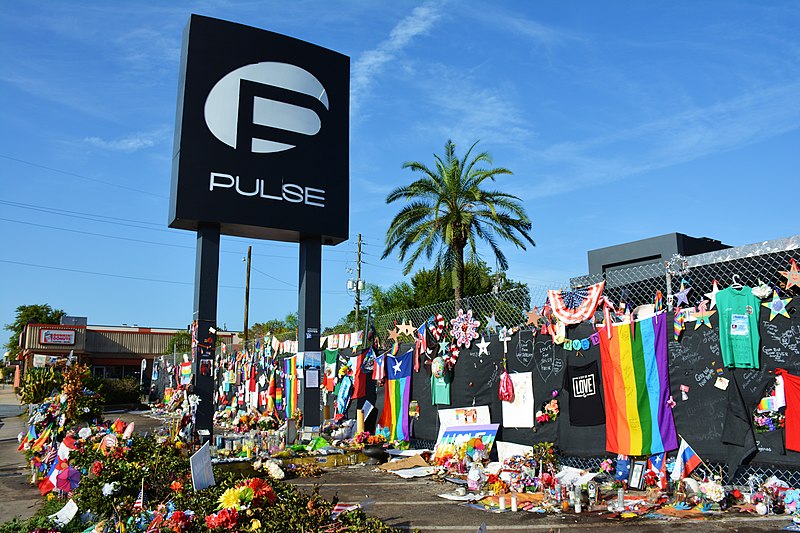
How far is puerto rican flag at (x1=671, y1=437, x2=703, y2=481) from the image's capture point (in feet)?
26.2

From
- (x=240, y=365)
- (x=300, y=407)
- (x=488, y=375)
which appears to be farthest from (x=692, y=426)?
(x=240, y=365)

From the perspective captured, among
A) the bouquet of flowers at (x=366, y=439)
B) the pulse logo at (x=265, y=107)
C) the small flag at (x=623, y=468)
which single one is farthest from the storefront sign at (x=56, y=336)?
the small flag at (x=623, y=468)

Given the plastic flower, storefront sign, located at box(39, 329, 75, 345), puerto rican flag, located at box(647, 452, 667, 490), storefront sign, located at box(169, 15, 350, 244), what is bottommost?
puerto rican flag, located at box(647, 452, 667, 490)

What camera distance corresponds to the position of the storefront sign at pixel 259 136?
13422 millimetres

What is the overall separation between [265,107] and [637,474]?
10.9 m

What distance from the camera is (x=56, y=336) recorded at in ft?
142

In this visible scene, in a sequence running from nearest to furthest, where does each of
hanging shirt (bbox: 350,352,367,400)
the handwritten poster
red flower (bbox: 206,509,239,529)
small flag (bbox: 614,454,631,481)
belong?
red flower (bbox: 206,509,239,529) < small flag (bbox: 614,454,631,481) < the handwritten poster < hanging shirt (bbox: 350,352,367,400)

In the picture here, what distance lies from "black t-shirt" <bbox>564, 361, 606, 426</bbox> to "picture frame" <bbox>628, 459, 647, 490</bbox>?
0.79 m

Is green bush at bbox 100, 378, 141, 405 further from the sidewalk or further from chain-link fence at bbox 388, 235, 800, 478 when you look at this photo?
chain-link fence at bbox 388, 235, 800, 478

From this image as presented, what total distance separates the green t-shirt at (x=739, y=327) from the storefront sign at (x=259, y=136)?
9.25m

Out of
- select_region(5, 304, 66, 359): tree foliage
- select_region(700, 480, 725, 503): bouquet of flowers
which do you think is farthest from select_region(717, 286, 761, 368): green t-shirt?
select_region(5, 304, 66, 359): tree foliage

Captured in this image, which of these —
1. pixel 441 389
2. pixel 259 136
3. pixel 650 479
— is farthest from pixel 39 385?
pixel 650 479

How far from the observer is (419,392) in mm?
13242

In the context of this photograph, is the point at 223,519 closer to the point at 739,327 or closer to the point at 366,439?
the point at 739,327
